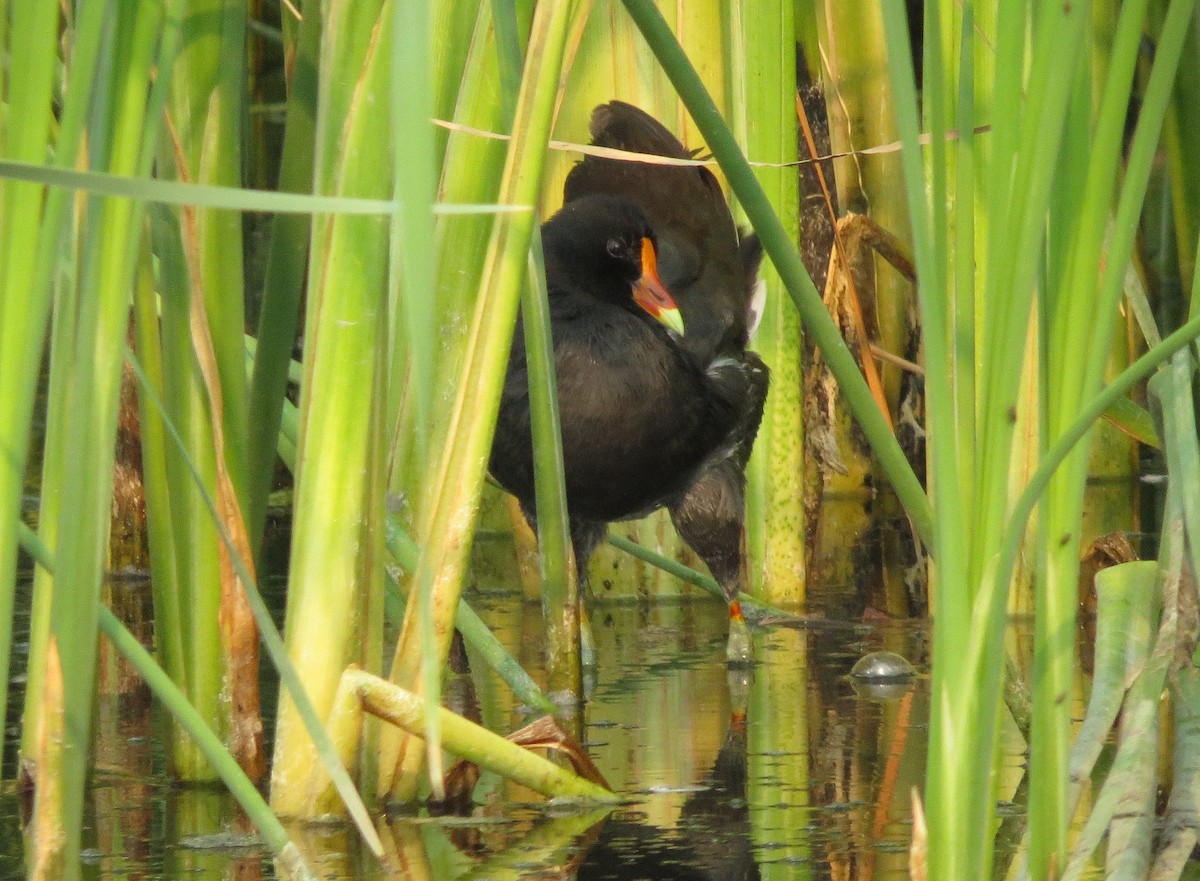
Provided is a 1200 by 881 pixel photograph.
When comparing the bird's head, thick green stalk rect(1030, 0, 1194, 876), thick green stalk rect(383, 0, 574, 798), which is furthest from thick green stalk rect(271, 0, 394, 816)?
the bird's head

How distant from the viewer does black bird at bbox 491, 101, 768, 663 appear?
10.6 feet

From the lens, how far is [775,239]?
1319 mm

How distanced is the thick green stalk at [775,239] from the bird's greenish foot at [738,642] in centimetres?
177

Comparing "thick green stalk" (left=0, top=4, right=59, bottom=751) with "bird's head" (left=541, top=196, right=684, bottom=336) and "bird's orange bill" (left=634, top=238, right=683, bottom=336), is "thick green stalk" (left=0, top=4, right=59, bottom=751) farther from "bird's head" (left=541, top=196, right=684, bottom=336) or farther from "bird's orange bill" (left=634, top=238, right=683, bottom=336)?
"bird's orange bill" (left=634, top=238, right=683, bottom=336)

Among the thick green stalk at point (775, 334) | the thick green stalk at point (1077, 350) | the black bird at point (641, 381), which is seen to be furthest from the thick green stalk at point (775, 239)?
the thick green stalk at point (775, 334)

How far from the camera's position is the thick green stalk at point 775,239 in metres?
1.26

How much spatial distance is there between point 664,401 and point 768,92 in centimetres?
78

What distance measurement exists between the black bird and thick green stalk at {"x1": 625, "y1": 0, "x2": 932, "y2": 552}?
5.71 feet

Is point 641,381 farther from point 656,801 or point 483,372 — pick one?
point 483,372

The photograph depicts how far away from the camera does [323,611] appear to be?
6.02 feet

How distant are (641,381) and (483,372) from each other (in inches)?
56.4

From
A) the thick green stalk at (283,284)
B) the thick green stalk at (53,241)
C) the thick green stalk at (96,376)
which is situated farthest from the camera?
the thick green stalk at (283,284)

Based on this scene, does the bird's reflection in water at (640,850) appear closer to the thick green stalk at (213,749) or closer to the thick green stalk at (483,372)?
the thick green stalk at (483,372)

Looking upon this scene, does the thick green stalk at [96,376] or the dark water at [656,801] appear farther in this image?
the dark water at [656,801]
